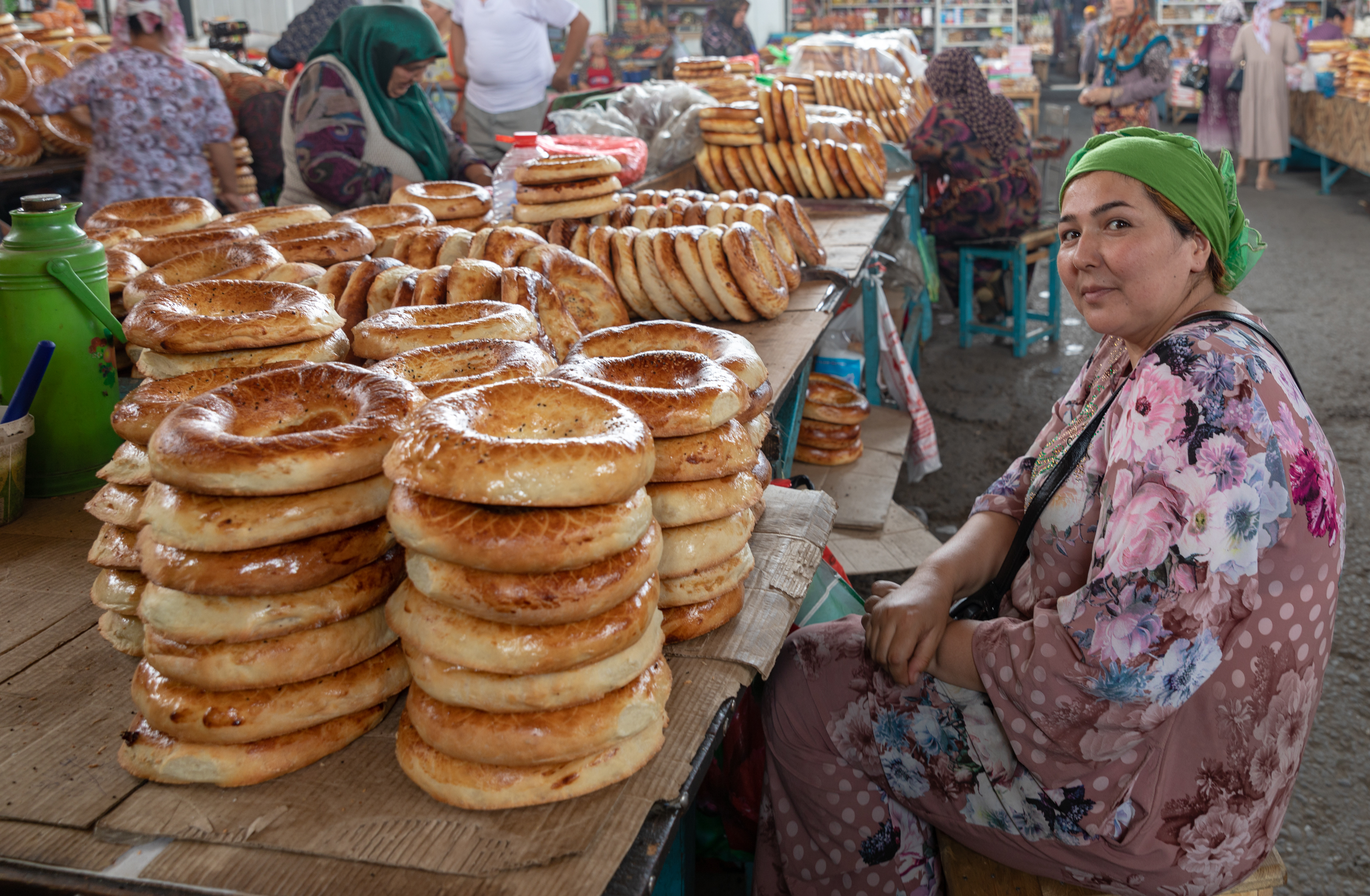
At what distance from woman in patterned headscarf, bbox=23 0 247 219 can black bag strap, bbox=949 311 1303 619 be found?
5195 mm

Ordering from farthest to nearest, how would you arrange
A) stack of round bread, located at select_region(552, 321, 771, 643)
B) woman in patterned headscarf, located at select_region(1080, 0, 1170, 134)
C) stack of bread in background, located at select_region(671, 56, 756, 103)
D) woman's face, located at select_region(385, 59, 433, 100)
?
1. woman in patterned headscarf, located at select_region(1080, 0, 1170, 134)
2. stack of bread in background, located at select_region(671, 56, 756, 103)
3. woman's face, located at select_region(385, 59, 433, 100)
4. stack of round bread, located at select_region(552, 321, 771, 643)

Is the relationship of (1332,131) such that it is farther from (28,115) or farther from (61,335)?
(61,335)

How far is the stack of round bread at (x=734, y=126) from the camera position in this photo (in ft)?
17.5

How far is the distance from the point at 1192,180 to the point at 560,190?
2169mm

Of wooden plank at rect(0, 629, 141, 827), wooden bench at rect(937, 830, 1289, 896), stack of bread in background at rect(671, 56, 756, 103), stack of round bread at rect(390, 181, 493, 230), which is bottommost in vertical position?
wooden bench at rect(937, 830, 1289, 896)

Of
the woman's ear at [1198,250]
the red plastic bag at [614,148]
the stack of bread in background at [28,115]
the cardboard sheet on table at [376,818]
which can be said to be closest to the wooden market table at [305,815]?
the cardboard sheet on table at [376,818]

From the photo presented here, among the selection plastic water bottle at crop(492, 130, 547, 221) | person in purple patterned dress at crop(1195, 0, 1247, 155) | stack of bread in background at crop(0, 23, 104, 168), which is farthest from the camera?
person in purple patterned dress at crop(1195, 0, 1247, 155)

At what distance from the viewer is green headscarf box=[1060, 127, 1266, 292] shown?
5.68 ft

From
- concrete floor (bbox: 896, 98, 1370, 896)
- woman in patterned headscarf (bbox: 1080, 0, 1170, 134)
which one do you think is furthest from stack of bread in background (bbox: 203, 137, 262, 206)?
woman in patterned headscarf (bbox: 1080, 0, 1170, 134)

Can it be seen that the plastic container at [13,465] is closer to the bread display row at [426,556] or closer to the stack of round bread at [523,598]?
the bread display row at [426,556]

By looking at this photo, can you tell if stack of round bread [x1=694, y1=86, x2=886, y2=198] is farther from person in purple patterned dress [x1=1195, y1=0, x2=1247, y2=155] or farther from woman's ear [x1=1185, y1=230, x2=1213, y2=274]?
person in purple patterned dress [x1=1195, y1=0, x2=1247, y2=155]

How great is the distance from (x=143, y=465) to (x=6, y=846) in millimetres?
558

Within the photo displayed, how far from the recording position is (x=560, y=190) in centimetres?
336

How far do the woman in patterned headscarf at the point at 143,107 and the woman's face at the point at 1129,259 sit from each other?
17.1 feet
